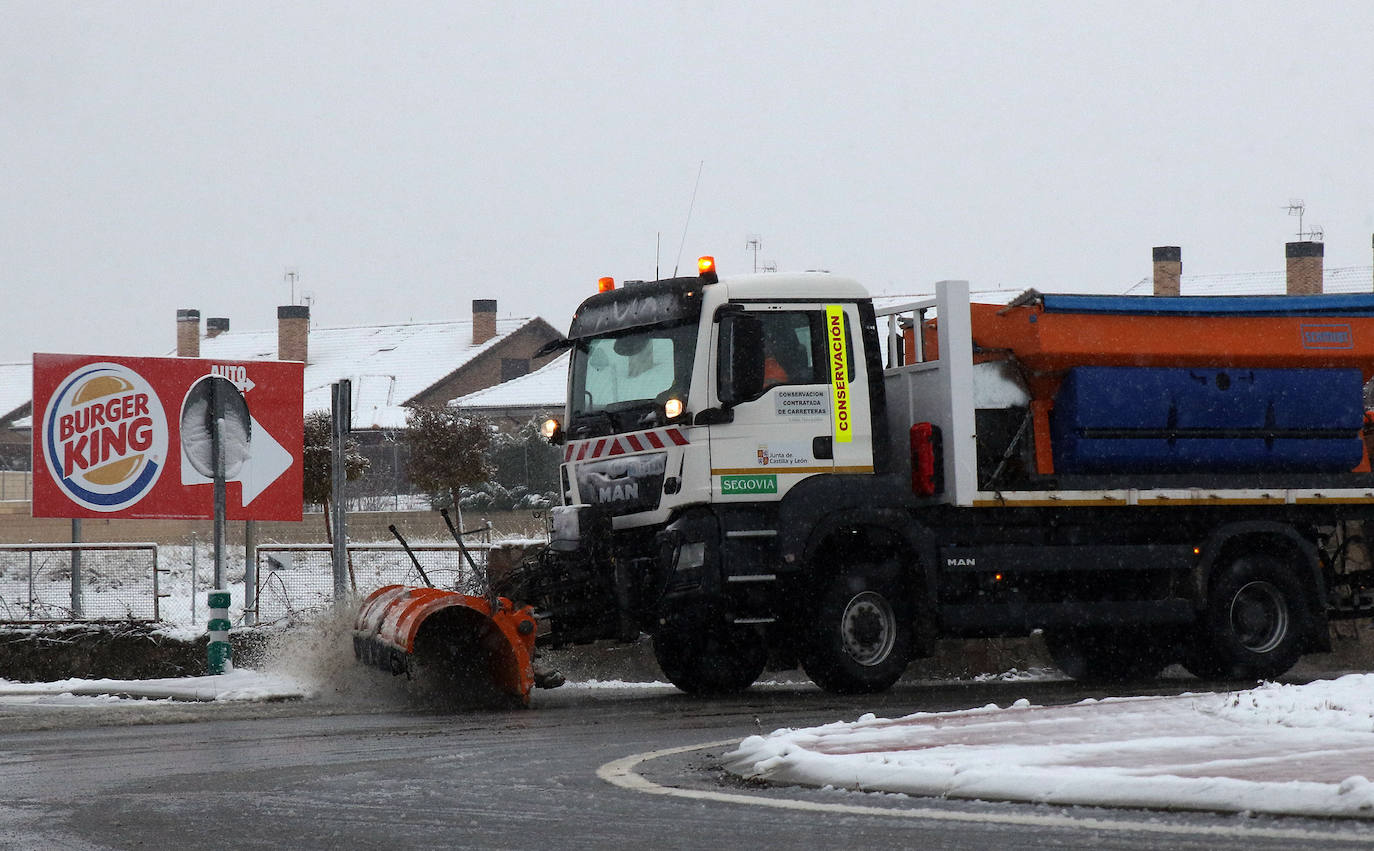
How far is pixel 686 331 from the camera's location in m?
13.1

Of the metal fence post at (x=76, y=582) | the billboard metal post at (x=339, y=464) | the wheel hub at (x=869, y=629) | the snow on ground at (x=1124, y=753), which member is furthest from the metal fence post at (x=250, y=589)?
the snow on ground at (x=1124, y=753)

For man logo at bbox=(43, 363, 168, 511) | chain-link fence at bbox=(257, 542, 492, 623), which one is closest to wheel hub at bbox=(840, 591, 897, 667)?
chain-link fence at bbox=(257, 542, 492, 623)

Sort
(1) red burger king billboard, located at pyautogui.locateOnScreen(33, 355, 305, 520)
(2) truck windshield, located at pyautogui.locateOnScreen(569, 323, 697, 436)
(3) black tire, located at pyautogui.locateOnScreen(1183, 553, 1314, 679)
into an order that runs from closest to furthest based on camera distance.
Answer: (2) truck windshield, located at pyautogui.locateOnScreen(569, 323, 697, 436) < (3) black tire, located at pyautogui.locateOnScreen(1183, 553, 1314, 679) < (1) red burger king billboard, located at pyautogui.locateOnScreen(33, 355, 305, 520)

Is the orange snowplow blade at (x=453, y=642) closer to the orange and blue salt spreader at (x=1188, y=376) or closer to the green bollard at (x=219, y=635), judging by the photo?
the green bollard at (x=219, y=635)

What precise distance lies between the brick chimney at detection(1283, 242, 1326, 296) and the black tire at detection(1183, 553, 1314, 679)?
4045 cm

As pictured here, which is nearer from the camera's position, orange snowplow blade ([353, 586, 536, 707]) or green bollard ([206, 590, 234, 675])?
orange snowplow blade ([353, 586, 536, 707])

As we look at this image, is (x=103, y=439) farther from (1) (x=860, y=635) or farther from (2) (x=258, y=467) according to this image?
(1) (x=860, y=635)

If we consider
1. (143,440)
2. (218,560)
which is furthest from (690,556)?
(143,440)

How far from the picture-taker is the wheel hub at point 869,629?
1325cm

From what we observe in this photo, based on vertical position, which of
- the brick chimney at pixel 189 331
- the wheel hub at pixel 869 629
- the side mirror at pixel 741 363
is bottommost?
the wheel hub at pixel 869 629

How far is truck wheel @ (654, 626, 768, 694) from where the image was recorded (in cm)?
1436

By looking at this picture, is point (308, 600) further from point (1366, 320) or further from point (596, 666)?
point (1366, 320)

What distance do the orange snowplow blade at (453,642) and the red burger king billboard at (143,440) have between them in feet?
25.8

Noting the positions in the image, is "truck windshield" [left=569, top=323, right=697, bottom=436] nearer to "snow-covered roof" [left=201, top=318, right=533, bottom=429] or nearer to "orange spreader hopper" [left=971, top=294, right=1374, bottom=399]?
"orange spreader hopper" [left=971, top=294, right=1374, bottom=399]
